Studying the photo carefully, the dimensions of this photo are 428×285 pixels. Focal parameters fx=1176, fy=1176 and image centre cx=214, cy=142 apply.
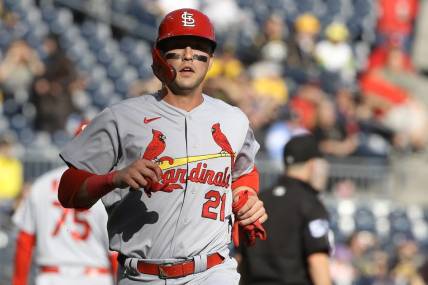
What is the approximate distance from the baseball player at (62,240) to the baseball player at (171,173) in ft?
7.21

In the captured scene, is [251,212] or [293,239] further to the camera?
[293,239]

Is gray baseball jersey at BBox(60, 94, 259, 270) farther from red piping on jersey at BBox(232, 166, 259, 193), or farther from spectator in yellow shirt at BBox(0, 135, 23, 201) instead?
spectator in yellow shirt at BBox(0, 135, 23, 201)

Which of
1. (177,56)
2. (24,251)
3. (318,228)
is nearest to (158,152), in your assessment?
(177,56)

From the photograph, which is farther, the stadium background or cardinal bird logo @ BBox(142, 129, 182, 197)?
the stadium background

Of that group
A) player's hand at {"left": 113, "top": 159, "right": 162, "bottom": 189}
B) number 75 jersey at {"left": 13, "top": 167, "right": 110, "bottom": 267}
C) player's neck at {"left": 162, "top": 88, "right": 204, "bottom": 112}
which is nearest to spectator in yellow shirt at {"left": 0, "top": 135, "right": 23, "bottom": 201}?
number 75 jersey at {"left": 13, "top": 167, "right": 110, "bottom": 267}

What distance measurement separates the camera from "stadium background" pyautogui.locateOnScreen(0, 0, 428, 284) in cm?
1270

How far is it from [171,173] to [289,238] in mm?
2090

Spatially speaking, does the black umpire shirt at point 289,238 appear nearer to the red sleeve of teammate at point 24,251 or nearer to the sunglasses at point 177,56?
the red sleeve of teammate at point 24,251

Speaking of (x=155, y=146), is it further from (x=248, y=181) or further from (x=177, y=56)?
(x=248, y=181)

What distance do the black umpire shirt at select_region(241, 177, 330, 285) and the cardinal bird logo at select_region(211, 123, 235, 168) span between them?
5.91 feet

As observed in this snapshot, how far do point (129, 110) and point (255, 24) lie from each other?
14828 millimetres

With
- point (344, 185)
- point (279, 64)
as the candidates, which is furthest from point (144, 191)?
point (279, 64)

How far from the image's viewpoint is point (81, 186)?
4664mm

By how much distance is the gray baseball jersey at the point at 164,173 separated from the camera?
4.73m
